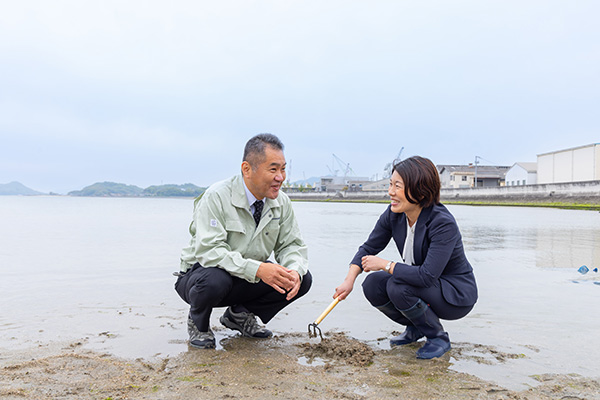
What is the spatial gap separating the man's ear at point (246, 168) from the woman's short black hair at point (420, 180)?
108 cm

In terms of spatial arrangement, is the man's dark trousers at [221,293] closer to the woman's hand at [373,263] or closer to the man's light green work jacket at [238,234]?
the man's light green work jacket at [238,234]

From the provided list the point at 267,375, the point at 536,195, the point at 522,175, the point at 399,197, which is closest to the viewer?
the point at 267,375

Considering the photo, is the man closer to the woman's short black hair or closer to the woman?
the woman

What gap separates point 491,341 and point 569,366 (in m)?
0.67

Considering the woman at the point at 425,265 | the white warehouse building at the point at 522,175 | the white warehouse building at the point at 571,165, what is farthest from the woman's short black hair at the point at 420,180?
the white warehouse building at the point at 522,175

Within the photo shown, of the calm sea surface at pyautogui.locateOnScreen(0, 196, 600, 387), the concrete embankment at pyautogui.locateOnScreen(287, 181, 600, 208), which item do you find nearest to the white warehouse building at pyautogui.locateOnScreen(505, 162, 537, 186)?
the concrete embankment at pyautogui.locateOnScreen(287, 181, 600, 208)

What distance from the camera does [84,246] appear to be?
10.7 meters

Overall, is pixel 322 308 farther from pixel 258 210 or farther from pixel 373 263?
pixel 258 210

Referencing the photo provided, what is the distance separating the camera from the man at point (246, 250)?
3422 millimetres

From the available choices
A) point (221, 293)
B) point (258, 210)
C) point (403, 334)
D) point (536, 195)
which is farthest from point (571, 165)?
point (221, 293)

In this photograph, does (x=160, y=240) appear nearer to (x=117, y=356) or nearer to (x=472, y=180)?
(x=117, y=356)

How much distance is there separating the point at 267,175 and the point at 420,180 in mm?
1068

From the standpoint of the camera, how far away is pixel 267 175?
11.4ft

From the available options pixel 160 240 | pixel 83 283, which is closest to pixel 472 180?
pixel 160 240
